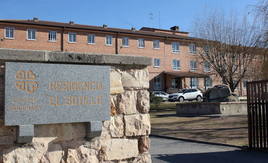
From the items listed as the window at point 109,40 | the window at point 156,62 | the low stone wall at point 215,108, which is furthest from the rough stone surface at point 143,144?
the window at point 156,62

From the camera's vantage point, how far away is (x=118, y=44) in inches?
1758

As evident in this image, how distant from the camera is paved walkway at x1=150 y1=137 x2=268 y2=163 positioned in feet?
24.9

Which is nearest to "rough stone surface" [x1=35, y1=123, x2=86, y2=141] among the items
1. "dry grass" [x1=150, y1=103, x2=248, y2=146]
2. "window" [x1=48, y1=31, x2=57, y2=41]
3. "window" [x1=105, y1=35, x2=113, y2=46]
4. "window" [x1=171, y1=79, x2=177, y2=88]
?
"dry grass" [x1=150, y1=103, x2=248, y2=146]

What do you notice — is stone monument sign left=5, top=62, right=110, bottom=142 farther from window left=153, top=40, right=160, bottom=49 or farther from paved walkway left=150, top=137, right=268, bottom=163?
window left=153, top=40, right=160, bottom=49

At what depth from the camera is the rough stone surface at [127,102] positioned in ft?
13.8

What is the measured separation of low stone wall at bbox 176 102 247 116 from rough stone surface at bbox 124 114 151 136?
560 inches

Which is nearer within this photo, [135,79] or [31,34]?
[135,79]

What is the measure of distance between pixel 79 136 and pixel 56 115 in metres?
0.43

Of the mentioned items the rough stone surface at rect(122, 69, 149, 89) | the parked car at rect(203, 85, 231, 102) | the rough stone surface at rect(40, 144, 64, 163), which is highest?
the rough stone surface at rect(122, 69, 149, 89)

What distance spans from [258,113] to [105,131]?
6098 millimetres

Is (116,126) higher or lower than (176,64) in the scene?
lower

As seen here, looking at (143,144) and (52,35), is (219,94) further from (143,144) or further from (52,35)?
(52,35)

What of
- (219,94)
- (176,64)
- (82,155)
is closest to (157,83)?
(176,64)

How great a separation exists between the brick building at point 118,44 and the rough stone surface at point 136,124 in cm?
3181
